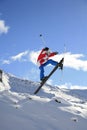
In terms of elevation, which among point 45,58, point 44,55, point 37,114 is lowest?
point 37,114

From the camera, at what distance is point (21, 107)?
1880 cm

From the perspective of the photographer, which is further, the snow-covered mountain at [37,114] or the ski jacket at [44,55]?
the ski jacket at [44,55]

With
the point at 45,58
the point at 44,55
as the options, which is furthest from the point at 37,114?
the point at 44,55

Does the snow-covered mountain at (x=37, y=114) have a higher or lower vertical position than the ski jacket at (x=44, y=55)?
lower

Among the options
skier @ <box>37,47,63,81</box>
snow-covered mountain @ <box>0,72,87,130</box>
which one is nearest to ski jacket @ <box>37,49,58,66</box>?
skier @ <box>37,47,63,81</box>

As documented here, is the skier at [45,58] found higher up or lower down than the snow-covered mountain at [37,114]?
higher up

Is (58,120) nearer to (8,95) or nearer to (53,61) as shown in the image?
(8,95)

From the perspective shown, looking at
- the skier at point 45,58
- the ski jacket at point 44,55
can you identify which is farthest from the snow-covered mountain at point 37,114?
the ski jacket at point 44,55

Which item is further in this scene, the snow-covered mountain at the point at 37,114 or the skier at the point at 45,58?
the skier at the point at 45,58

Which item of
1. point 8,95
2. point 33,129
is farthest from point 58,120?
point 8,95

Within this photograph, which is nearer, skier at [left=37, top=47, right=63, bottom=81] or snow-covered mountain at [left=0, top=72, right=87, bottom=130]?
snow-covered mountain at [left=0, top=72, right=87, bottom=130]

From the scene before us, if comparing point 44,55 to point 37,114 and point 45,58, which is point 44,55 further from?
point 37,114

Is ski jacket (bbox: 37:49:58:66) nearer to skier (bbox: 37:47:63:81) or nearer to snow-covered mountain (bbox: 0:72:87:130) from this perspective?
skier (bbox: 37:47:63:81)

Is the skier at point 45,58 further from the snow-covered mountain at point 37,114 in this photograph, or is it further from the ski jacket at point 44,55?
the snow-covered mountain at point 37,114
